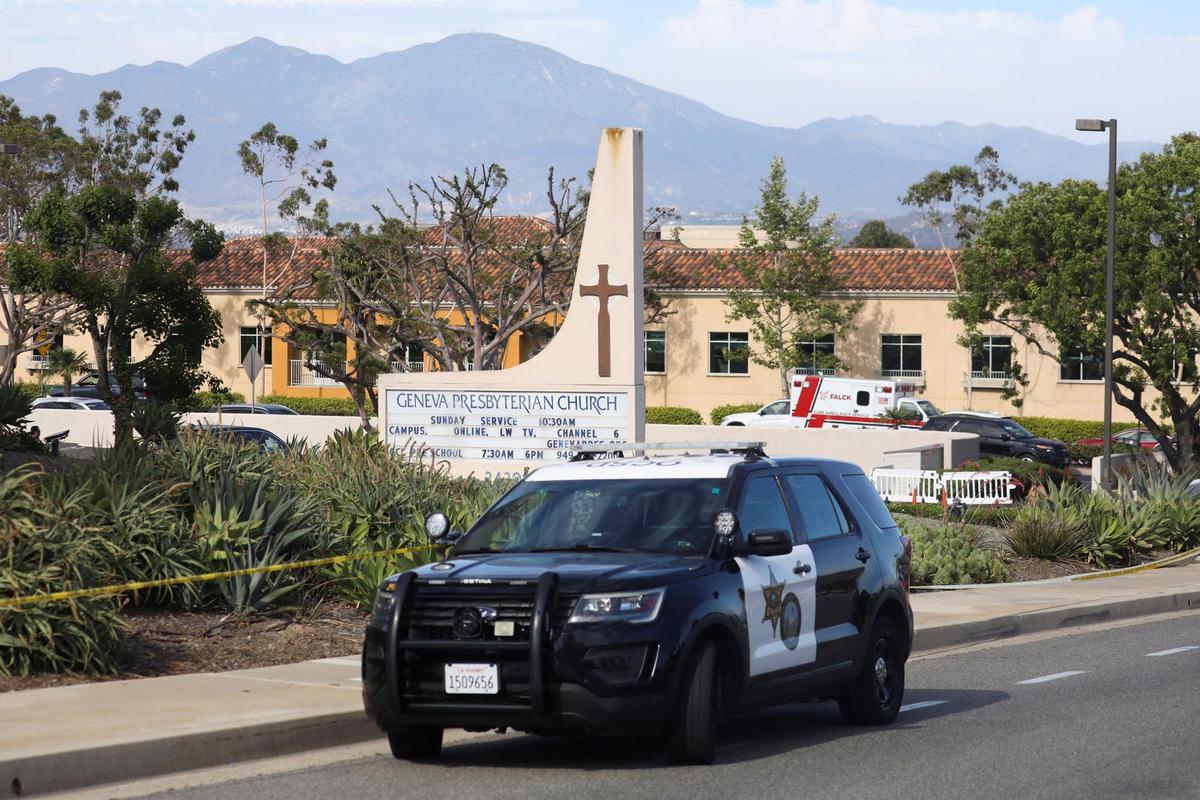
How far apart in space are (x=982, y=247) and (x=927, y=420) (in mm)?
7845

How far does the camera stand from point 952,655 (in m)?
15.9

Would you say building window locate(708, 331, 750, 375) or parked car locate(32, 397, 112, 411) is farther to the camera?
building window locate(708, 331, 750, 375)

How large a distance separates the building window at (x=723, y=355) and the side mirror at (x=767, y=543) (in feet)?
175

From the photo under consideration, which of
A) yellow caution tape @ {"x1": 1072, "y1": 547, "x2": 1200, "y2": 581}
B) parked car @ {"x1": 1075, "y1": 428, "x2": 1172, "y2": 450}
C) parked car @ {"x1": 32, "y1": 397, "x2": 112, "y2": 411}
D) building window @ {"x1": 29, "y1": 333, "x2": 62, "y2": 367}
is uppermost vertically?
building window @ {"x1": 29, "y1": 333, "x2": 62, "y2": 367}

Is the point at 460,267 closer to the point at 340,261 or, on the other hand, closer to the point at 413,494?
the point at 340,261

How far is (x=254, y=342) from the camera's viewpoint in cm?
6831

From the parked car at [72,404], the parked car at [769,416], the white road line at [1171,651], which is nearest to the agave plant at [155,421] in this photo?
the white road line at [1171,651]

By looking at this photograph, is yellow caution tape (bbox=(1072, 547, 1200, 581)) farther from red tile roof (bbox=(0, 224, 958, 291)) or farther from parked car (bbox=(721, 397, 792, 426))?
red tile roof (bbox=(0, 224, 958, 291))

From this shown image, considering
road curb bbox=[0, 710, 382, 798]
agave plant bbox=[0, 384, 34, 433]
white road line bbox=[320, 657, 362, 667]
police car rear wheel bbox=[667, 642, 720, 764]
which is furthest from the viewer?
agave plant bbox=[0, 384, 34, 433]

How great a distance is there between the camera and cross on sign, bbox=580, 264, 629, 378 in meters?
21.4

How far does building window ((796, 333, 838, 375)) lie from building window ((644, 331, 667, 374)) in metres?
5.30

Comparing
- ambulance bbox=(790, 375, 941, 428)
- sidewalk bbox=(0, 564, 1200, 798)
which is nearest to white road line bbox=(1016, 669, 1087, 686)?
sidewalk bbox=(0, 564, 1200, 798)

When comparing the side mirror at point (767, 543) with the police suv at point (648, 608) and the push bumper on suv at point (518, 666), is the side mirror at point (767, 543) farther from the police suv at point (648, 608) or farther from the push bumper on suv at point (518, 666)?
the push bumper on suv at point (518, 666)

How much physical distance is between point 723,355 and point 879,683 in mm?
51970
